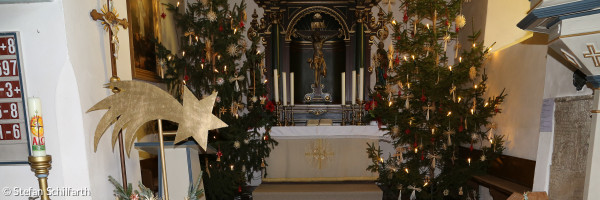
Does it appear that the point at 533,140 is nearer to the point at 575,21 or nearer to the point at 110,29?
the point at 575,21

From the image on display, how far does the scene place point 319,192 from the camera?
4785mm

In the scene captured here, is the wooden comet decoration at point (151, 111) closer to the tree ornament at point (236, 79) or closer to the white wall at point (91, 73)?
the white wall at point (91, 73)

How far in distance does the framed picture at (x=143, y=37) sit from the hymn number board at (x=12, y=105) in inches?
88.8

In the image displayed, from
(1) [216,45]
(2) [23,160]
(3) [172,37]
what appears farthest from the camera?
(3) [172,37]

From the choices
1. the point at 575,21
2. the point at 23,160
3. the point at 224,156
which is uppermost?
the point at 575,21

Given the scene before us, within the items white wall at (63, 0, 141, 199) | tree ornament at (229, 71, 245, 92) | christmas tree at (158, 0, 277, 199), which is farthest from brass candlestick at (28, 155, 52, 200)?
tree ornament at (229, 71, 245, 92)

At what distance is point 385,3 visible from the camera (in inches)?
262

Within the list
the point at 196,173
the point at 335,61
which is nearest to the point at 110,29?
the point at 196,173

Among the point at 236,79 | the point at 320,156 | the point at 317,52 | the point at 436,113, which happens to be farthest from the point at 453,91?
the point at 236,79

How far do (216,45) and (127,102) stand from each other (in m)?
3.53

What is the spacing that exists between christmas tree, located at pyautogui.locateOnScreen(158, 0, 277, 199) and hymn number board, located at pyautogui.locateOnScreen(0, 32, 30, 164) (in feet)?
9.98

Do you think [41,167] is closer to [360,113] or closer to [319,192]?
[319,192]

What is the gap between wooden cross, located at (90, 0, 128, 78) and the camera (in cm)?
211

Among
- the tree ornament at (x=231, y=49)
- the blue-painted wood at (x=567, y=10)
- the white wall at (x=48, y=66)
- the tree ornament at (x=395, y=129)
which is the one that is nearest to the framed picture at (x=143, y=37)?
the tree ornament at (x=231, y=49)
